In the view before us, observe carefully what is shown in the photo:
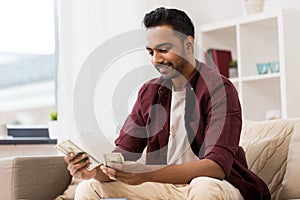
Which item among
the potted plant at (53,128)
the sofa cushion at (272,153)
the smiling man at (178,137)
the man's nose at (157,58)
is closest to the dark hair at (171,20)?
the smiling man at (178,137)

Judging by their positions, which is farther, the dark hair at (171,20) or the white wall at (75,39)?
the white wall at (75,39)

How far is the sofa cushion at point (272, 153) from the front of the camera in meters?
2.55

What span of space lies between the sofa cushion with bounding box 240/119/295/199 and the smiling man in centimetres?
15

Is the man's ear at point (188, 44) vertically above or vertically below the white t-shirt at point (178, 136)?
above

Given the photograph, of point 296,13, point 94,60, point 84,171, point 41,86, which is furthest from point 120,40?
point 84,171

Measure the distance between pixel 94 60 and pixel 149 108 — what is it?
1.37 m

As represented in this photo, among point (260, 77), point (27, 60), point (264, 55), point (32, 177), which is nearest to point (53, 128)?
point (27, 60)

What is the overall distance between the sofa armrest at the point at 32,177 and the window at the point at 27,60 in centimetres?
127

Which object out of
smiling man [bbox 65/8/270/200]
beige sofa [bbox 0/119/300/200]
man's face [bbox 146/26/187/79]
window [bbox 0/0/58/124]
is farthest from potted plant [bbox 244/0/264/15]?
man's face [bbox 146/26/187/79]

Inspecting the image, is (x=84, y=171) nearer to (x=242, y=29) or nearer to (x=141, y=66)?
(x=141, y=66)

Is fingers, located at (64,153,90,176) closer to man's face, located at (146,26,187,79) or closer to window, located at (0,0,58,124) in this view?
man's face, located at (146,26,187,79)

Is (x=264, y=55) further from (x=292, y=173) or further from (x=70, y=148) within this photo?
(x=70, y=148)

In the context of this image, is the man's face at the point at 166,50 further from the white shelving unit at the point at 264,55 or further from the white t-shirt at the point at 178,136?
the white shelving unit at the point at 264,55

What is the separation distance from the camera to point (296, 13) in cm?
372
